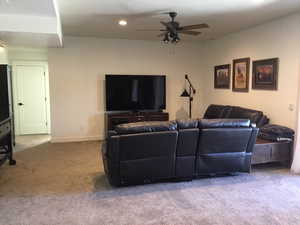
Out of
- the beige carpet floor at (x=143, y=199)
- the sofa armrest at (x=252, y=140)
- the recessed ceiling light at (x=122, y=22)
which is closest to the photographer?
the beige carpet floor at (x=143, y=199)

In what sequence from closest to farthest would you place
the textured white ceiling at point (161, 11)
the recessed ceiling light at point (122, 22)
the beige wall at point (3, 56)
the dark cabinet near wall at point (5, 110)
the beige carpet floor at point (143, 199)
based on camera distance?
→ the beige carpet floor at point (143, 199), the textured white ceiling at point (161, 11), the dark cabinet near wall at point (5, 110), the recessed ceiling light at point (122, 22), the beige wall at point (3, 56)

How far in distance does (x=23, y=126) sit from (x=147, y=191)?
220 inches

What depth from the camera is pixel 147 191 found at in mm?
3471

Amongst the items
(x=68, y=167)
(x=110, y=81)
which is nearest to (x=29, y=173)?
(x=68, y=167)

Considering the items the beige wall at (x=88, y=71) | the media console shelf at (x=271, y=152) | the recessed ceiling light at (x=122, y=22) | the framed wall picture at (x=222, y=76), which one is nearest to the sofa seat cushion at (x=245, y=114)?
the media console shelf at (x=271, y=152)

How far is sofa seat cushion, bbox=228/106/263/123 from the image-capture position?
5121 mm

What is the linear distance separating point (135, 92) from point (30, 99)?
3179 millimetres

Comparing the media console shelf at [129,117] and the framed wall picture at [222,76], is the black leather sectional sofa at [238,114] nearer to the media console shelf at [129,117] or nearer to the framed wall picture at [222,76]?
the framed wall picture at [222,76]

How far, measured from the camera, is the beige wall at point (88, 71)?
654 centimetres

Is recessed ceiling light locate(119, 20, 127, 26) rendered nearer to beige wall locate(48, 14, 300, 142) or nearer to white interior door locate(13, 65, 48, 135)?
beige wall locate(48, 14, 300, 142)

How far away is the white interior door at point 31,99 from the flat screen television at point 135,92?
234cm

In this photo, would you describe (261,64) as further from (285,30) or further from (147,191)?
(147,191)

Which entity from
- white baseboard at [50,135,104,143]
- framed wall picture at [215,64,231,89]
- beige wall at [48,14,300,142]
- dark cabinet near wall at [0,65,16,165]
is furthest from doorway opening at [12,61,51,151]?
framed wall picture at [215,64,231,89]

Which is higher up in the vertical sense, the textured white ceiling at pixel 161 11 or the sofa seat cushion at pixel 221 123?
the textured white ceiling at pixel 161 11
